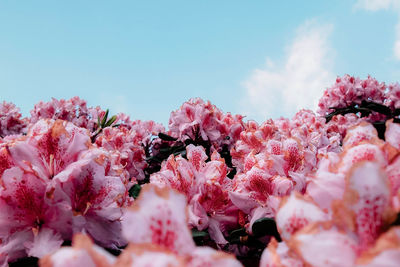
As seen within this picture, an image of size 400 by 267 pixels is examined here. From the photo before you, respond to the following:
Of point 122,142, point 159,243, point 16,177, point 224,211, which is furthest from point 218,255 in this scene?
point 122,142

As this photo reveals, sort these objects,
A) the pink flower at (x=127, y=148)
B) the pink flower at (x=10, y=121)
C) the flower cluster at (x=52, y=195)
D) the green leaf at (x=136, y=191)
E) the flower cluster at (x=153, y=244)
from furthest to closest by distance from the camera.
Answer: the pink flower at (x=10, y=121)
the pink flower at (x=127, y=148)
the green leaf at (x=136, y=191)
the flower cluster at (x=52, y=195)
the flower cluster at (x=153, y=244)

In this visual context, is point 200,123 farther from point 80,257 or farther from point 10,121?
point 10,121

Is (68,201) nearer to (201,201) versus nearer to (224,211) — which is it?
(201,201)

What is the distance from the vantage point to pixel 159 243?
2.19ft

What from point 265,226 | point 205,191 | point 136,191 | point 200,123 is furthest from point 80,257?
point 200,123

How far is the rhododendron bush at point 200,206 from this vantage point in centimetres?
61

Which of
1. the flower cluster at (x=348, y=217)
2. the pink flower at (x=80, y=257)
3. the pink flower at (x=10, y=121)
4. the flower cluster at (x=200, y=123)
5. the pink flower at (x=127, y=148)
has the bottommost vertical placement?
the pink flower at (x=80, y=257)

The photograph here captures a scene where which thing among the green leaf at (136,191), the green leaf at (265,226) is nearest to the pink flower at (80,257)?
the green leaf at (265,226)

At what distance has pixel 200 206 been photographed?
1.61 m

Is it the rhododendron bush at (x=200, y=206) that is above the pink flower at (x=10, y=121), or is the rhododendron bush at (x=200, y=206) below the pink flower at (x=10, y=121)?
below

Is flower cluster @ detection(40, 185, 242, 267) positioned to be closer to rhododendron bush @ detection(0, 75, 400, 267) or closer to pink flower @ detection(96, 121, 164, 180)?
rhododendron bush @ detection(0, 75, 400, 267)

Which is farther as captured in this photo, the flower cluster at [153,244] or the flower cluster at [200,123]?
the flower cluster at [200,123]

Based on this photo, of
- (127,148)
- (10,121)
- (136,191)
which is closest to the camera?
(136,191)

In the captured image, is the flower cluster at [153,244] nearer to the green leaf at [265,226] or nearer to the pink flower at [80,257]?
the pink flower at [80,257]
